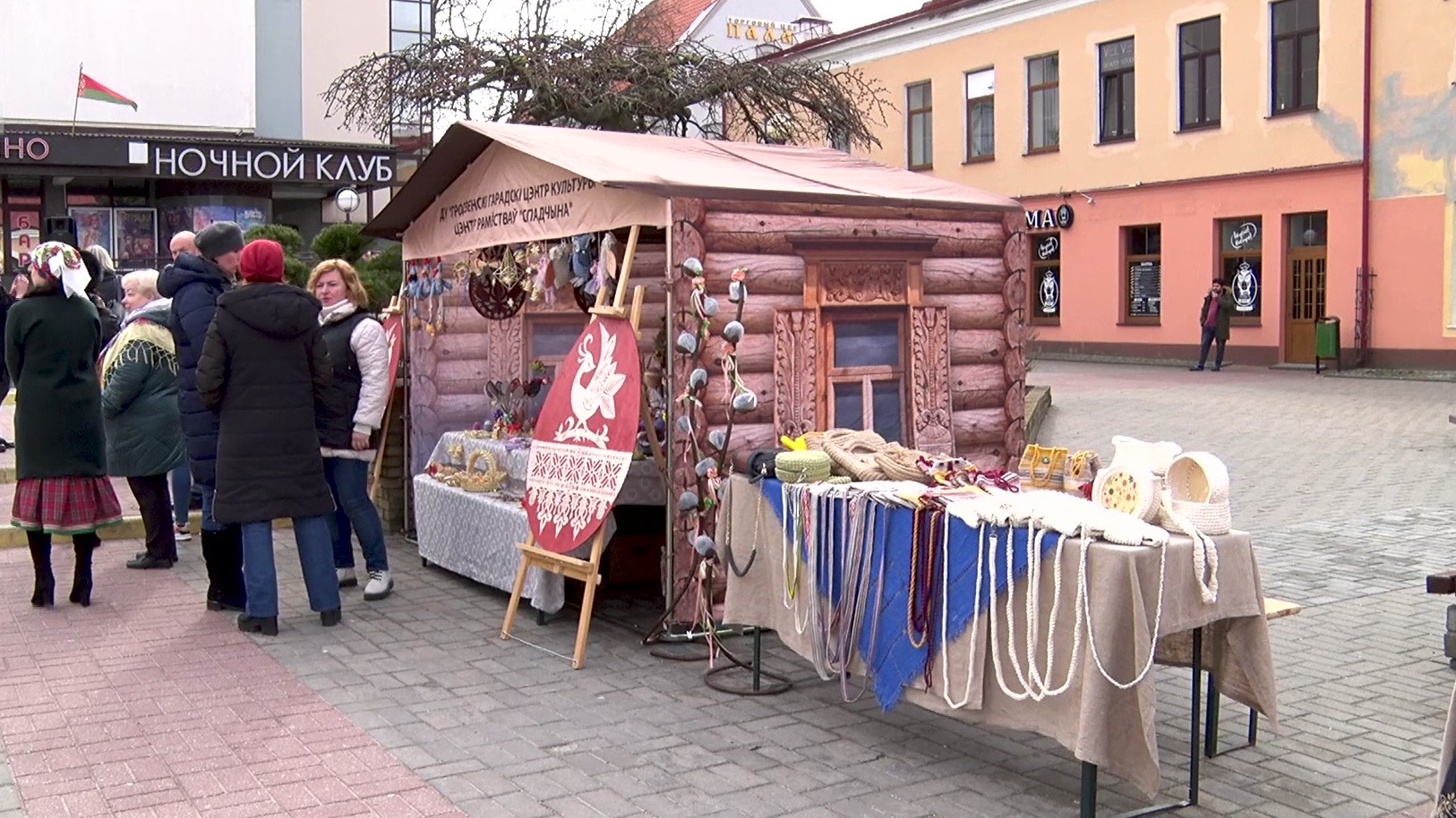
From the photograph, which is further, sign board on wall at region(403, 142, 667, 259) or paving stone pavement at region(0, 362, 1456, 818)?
sign board on wall at region(403, 142, 667, 259)

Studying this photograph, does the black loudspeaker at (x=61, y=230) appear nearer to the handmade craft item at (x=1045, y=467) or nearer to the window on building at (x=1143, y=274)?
the handmade craft item at (x=1045, y=467)

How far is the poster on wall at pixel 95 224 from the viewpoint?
23.2 metres

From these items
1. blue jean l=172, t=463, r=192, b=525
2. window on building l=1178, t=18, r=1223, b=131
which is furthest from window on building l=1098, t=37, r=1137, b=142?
blue jean l=172, t=463, r=192, b=525

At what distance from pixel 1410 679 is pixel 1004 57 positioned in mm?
23123

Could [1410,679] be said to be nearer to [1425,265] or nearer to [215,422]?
[215,422]

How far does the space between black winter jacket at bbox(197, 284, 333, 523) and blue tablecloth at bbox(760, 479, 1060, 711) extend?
2.46m

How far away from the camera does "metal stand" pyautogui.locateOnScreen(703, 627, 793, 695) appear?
5.31 metres

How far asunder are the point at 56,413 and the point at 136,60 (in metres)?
19.1

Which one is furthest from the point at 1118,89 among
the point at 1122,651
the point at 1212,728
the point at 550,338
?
the point at 1122,651

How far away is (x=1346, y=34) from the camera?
21.0 m

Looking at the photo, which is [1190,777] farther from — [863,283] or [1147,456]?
[863,283]

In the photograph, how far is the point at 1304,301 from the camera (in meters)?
22.2

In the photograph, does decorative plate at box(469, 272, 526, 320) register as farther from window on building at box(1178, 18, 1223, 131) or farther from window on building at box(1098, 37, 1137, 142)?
window on building at box(1098, 37, 1137, 142)

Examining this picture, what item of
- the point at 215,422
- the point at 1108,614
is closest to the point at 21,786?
the point at 215,422
